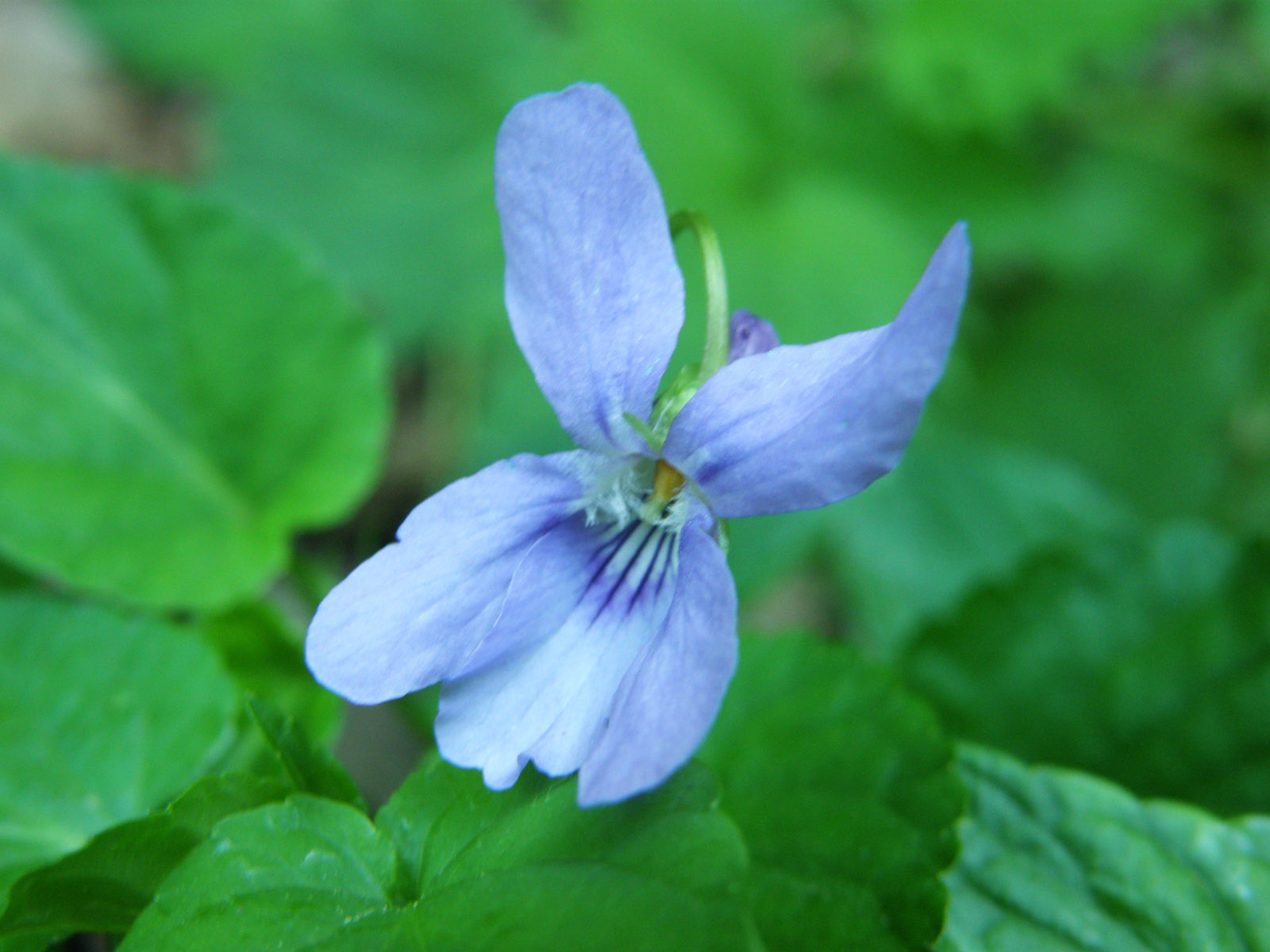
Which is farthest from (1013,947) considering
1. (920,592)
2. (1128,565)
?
(920,592)

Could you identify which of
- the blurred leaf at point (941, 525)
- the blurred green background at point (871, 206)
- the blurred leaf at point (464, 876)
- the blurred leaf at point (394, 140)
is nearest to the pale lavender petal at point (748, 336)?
the blurred leaf at point (464, 876)

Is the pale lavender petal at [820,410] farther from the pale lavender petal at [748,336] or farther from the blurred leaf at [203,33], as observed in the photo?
the blurred leaf at [203,33]

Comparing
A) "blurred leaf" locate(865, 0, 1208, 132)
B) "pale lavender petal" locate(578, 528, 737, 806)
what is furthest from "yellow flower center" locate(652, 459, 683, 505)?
"blurred leaf" locate(865, 0, 1208, 132)

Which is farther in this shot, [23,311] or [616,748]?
[23,311]

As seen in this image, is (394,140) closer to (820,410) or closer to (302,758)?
(302,758)

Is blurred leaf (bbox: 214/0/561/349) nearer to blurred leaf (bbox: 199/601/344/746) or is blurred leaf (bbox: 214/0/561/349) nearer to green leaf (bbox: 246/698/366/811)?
blurred leaf (bbox: 199/601/344/746)

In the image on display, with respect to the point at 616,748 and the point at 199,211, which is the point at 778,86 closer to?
the point at 199,211
